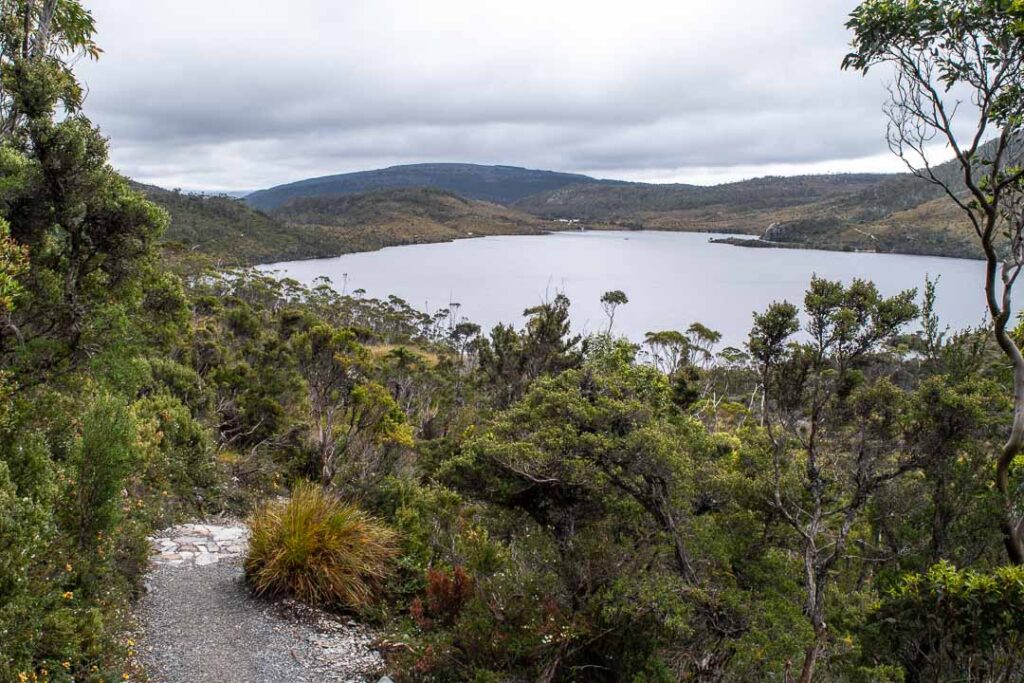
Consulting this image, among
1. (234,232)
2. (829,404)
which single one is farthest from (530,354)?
(234,232)

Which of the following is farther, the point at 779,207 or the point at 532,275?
the point at 779,207

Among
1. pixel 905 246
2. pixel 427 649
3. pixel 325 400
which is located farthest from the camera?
pixel 905 246

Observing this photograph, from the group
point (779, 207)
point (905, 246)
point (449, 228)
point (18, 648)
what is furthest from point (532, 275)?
point (779, 207)

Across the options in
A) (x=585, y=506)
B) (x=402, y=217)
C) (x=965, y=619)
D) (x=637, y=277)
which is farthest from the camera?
(x=402, y=217)

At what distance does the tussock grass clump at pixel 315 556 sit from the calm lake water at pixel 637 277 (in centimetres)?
3653

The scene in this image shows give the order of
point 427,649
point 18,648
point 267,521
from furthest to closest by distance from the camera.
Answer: point 267,521 → point 427,649 → point 18,648

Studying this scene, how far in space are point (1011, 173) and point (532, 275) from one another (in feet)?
264

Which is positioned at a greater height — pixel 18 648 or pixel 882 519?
pixel 18 648

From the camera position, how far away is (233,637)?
17.5 ft

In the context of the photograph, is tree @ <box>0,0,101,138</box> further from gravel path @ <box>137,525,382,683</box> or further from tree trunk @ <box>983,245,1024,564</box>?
tree trunk @ <box>983,245,1024,564</box>

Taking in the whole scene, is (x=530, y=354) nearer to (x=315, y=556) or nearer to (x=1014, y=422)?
(x=315, y=556)

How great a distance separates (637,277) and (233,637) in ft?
259

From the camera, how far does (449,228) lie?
15350 cm

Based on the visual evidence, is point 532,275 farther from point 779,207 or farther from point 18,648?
point 779,207
